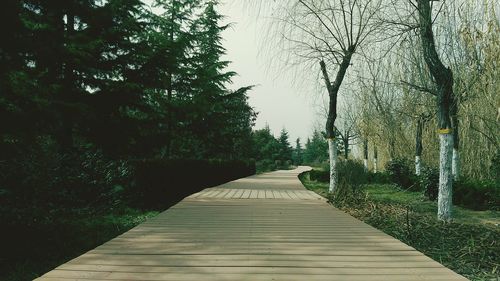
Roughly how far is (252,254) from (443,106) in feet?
15.9

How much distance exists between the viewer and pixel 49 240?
630 centimetres

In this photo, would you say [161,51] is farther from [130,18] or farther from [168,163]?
[168,163]

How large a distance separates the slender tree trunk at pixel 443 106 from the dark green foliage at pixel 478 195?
136 inches

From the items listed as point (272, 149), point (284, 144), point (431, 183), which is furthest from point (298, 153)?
point (431, 183)

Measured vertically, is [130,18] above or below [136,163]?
above

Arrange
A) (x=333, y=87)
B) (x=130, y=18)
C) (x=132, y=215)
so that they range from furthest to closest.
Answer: (x=130, y=18), (x=333, y=87), (x=132, y=215)

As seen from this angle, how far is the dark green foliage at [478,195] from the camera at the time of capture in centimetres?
941

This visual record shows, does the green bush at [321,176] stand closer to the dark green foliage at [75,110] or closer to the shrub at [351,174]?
the dark green foliage at [75,110]

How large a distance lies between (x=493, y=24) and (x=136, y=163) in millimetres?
8399

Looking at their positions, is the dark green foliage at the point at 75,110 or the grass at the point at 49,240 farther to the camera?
the dark green foliage at the point at 75,110

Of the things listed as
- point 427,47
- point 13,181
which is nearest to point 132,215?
point 13,181

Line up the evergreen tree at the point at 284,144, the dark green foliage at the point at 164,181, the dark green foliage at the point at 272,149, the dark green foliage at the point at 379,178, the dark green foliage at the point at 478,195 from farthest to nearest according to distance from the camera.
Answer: the evergreen tree at the point at 284,144 → the dark green foliage at the point at 272,149 → the dark green foliage at the point at 379,178 → the dark green foliage at the point at 164,181 → the dark green foliage at the point at 478,195

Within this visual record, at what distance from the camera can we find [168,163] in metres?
10.7

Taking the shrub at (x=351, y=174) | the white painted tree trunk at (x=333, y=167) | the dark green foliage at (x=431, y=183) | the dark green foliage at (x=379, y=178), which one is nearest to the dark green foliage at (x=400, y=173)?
the dark green foliage at (x=379, y=178)
